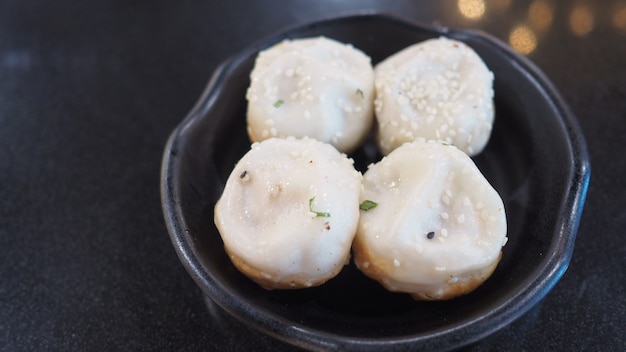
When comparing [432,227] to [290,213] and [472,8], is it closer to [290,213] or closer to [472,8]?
[290,213]

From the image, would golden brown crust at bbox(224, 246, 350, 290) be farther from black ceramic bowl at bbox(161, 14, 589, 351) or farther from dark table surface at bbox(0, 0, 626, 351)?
dark table surface at bbox(0, 0, 626, 351)

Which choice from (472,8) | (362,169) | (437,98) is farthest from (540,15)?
(362,169)

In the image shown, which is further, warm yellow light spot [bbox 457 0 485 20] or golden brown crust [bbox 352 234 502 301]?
warm yellow light spot [bbox 457 0 485 20]

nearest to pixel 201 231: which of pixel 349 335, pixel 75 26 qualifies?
pixel 349 335

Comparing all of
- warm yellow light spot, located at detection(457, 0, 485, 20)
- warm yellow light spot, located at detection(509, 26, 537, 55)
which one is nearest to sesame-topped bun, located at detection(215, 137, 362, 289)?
warm yellow light spot, located at detection(509, 26, 537, 55)

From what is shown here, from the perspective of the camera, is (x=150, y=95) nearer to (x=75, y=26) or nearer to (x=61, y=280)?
(x=75, y=26)
